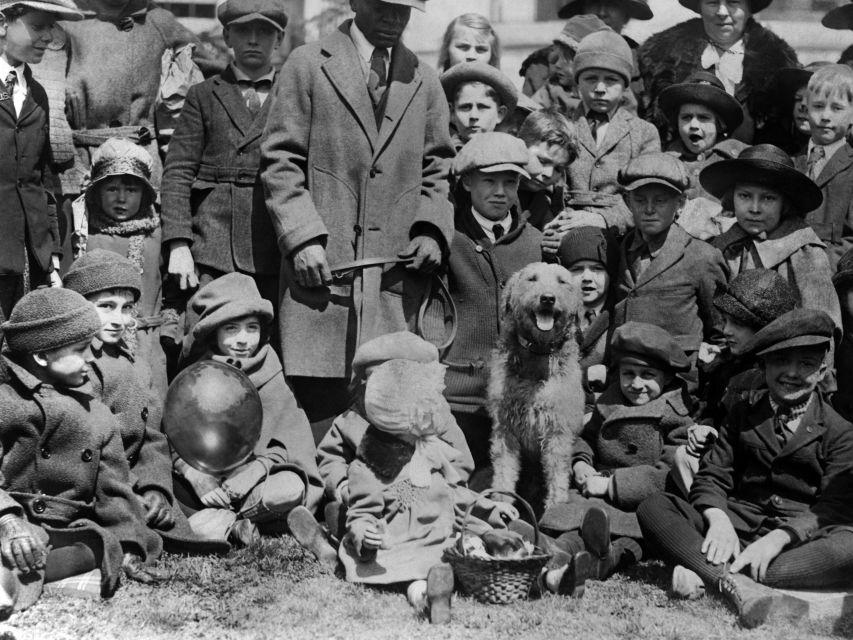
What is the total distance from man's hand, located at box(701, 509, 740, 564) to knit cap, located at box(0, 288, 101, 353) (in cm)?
322

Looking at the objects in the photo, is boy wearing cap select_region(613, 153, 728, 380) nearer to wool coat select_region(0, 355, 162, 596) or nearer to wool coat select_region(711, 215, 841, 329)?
wool coat select_region(711, 215, 841, 329)

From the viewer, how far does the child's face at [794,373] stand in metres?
7.35

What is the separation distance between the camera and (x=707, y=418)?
26.2 feet

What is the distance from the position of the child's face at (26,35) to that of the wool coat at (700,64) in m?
4.23

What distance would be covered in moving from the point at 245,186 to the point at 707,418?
305cm

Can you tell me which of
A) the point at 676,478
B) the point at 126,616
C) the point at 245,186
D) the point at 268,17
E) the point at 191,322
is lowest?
the point at 126,616

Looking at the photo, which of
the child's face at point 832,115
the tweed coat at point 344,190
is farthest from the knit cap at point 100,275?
the child's face at point 832,115

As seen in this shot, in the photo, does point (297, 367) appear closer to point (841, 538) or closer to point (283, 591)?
point (283, 591)

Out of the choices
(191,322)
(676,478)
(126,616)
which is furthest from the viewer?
(191,322)

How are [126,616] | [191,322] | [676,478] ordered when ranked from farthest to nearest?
→ [191,322]
[676,478]
[126,616]

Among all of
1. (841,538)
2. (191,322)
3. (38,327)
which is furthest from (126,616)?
(841,538)

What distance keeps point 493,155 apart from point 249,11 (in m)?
1.77

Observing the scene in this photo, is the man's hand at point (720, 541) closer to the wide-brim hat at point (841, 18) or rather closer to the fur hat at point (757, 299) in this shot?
the fur hat at point (757, 299)

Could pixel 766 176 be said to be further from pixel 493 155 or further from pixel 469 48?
pixel 469 48
